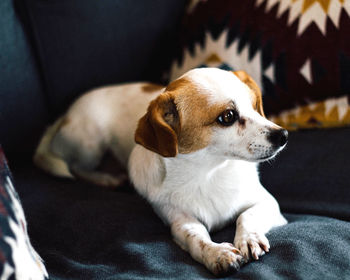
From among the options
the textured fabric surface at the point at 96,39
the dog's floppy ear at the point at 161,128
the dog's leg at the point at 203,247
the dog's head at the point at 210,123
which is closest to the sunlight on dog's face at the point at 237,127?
the dog's head at the point at 210,123

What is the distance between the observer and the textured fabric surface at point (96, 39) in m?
1.60

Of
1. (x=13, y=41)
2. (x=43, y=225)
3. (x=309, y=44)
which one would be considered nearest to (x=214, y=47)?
(x=309, y=44)

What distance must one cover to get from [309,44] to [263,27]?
19cm

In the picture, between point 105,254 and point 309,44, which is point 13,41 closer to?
point 105,254

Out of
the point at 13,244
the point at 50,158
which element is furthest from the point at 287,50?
the point at 13,244

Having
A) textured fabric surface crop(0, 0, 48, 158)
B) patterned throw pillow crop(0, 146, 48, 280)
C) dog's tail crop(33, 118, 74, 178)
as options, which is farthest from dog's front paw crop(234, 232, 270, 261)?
textured fabric surface crop(0, 0, 48, 158)

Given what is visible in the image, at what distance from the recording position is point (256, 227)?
1.09 m

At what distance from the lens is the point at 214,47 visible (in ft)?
5.40

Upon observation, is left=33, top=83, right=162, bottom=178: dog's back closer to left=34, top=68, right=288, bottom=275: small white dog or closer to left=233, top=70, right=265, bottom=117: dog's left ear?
left=34, top=68, right=288, bottom=275: small white dog

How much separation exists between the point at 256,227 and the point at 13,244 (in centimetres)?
60

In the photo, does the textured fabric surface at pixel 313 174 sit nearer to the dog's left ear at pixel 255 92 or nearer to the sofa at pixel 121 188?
the sofa at pixel 121 188

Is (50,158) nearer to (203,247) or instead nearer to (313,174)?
(203,247)

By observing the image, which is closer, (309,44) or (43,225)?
(43,225)

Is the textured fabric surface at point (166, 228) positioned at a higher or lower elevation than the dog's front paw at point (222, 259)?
lower
